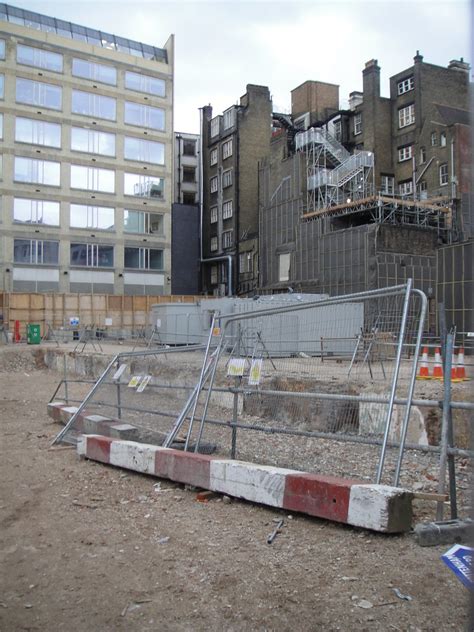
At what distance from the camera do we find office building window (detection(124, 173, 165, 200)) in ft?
167

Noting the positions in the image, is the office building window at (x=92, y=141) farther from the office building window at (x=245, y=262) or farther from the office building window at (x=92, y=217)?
the office building window at (x=245, y=262)

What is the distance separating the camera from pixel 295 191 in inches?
1721

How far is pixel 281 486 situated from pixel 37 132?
4781 centimetres

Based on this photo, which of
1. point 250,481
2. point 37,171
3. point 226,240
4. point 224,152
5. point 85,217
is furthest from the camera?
point 224,152

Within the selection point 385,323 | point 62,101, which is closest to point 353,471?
point 385,323

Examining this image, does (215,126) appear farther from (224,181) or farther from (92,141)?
(92,141)

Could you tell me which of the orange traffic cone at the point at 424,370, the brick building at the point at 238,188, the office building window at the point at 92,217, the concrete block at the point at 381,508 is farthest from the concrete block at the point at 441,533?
the office building window at the point at 92,217

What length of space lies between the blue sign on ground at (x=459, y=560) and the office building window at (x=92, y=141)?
4924 centimetres

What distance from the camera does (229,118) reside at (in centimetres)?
5281

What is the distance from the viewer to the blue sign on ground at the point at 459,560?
3.94 meters

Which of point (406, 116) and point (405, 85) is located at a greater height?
point (405, 85)

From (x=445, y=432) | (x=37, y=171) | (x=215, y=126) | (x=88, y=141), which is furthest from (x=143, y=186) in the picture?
(x=445, y=432)

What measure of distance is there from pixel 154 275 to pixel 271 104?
18.8 m

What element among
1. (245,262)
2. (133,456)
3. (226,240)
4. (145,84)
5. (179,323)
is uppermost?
(145,84)
